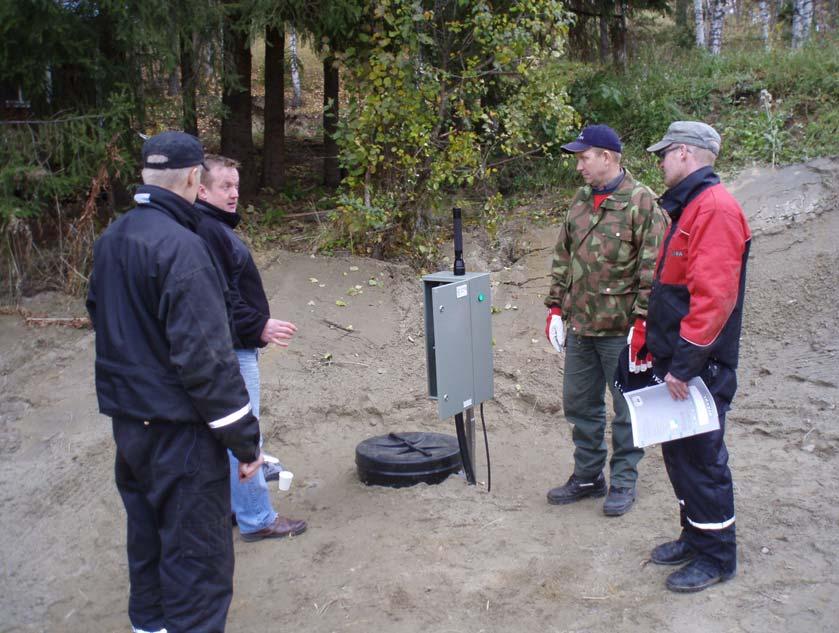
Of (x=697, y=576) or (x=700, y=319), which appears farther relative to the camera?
(x=697, y=576)

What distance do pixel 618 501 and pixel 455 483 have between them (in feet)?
3.47

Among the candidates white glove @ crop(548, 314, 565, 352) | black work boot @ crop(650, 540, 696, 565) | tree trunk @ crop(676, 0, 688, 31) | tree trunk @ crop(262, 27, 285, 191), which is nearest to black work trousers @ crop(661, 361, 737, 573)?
black work boot @ crop(650, 540, 696, 565)

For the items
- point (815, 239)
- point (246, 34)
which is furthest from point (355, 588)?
point (246, 34)

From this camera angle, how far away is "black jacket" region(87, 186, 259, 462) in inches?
127

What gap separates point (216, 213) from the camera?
A: 15.0 ft

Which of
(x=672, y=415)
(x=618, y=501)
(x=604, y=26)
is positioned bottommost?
(x=618, y=501)

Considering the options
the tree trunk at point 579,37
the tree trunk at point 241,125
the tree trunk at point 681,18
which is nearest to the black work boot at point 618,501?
the tree trunk at point 241,125

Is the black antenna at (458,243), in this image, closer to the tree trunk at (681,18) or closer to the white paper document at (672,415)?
the white paper document at (672,415)

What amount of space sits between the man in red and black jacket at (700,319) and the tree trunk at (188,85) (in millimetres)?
5546

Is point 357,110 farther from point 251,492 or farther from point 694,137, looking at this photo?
point 694,137

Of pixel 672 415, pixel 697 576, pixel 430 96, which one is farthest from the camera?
pixel 430 96

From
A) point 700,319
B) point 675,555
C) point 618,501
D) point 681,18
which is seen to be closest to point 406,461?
point 618,501

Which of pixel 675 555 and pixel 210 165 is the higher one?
pixel 210 165

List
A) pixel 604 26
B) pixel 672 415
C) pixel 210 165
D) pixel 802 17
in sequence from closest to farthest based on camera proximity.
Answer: pixel 672 415
pixel 210 165
pixel 604 26
pixel 802 17
